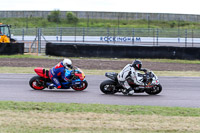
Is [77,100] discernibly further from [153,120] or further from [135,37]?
[135,37]

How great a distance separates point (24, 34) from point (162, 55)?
929 inches

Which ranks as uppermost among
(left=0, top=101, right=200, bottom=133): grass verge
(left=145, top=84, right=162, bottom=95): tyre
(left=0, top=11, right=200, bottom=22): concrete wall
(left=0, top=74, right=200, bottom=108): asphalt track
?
(left=0, top=11, right=200, bottom=22): concrete wall

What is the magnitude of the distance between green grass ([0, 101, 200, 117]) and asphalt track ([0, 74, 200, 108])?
46.5 inches

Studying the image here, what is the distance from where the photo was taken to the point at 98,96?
13.2 meters

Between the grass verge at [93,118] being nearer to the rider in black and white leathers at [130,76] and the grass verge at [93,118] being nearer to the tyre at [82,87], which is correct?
the rider in black and white leathers at [130,76]

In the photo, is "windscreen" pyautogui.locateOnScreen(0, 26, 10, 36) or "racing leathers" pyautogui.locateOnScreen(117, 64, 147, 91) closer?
"racing leathers" pyautogui.locateOnScreen(117, 64, 147, 91)

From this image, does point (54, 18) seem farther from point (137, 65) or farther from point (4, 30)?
point (137, 65)

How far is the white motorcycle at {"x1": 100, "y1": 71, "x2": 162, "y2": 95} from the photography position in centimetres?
1345

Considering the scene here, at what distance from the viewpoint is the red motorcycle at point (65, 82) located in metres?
14.3

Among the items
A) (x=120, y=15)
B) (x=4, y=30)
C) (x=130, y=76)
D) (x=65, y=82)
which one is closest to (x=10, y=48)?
(x=4, y=30)

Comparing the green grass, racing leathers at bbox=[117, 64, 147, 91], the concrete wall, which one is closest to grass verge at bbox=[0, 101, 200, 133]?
the green grass

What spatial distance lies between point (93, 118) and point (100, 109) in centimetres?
103

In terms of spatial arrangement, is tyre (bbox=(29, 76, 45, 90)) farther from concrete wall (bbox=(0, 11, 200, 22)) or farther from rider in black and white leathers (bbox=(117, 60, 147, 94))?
concrete wall (bbox=(0, 11, 200, 22))

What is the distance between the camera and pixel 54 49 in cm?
2931
